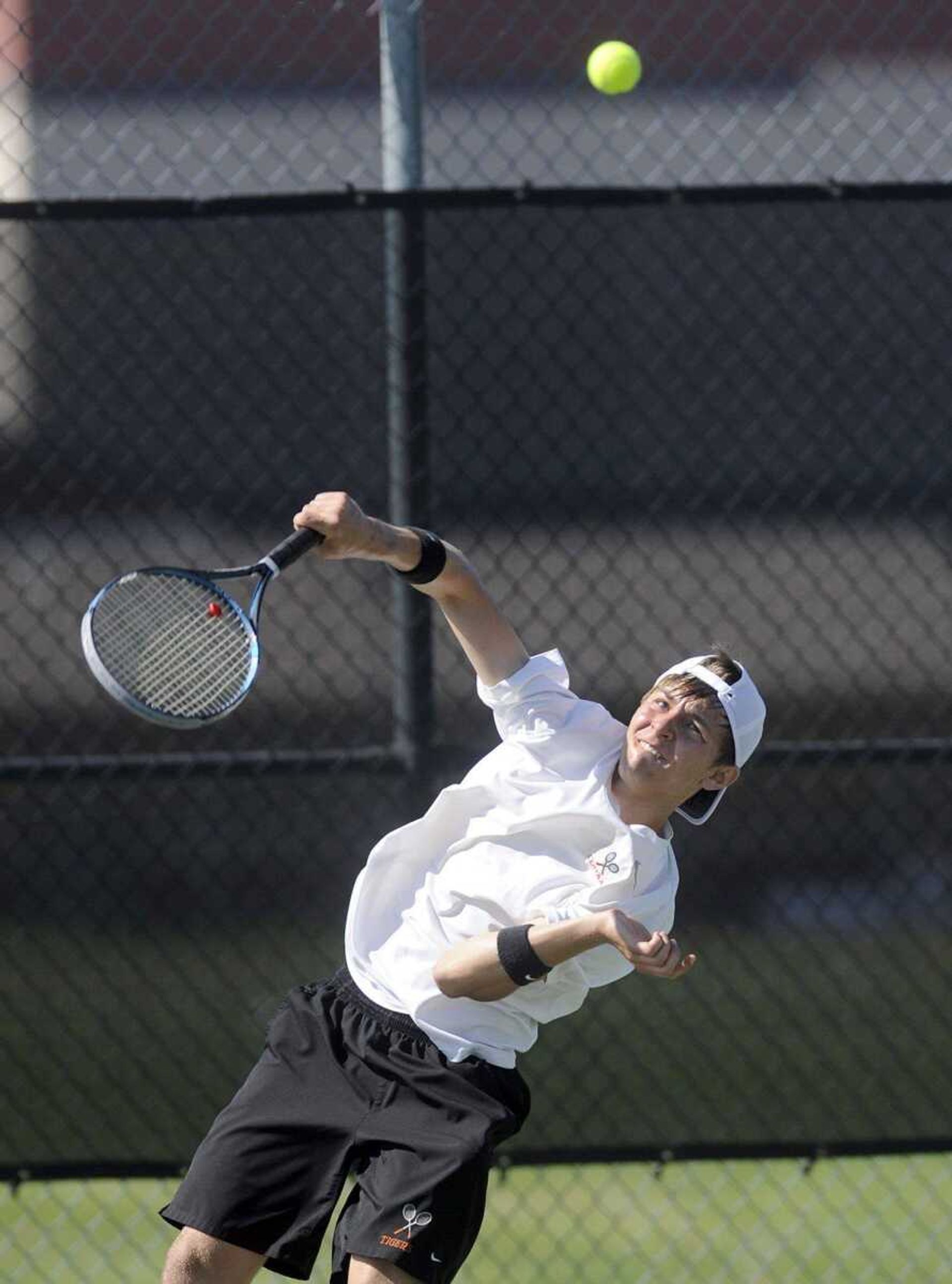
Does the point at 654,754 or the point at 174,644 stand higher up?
the point at 174,644

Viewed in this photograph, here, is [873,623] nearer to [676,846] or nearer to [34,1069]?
[676,846]

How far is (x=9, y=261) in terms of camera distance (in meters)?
3.63

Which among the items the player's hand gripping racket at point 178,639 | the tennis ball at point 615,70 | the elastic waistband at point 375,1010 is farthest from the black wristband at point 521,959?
the tennis ball at point 615,70

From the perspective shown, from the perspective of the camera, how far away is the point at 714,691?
2.69 metres

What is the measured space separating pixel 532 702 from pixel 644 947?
23.9 inches

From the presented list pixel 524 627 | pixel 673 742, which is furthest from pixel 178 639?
pixel 524 627

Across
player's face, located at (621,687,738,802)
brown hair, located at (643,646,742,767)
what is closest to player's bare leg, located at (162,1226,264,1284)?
player's face, located at (621,687,738,802)

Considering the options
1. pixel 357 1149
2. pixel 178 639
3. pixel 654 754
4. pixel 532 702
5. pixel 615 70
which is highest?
pixel 615 70

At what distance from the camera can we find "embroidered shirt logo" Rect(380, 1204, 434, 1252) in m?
2.55

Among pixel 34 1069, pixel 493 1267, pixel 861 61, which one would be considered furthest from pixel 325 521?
pixel 861 61

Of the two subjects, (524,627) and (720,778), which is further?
(524,627)

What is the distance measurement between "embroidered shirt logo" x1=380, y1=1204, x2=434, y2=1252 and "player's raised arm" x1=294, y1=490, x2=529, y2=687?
0.76m

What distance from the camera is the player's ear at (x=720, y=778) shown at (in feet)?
8.96

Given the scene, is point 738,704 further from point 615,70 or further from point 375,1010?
point 615,70
